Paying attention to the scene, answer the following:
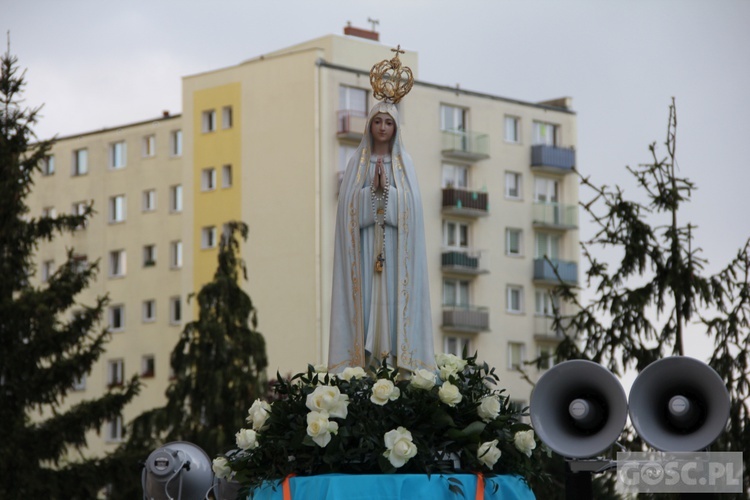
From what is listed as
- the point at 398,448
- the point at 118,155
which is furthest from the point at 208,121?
the point at 398,448

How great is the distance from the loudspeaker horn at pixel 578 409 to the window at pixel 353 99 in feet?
166

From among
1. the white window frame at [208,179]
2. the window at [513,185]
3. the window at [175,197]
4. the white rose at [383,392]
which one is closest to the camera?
the white rose at [383,392]

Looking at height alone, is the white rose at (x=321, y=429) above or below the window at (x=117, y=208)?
below

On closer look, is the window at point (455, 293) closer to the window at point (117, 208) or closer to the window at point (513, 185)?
the window at point (513, 185)

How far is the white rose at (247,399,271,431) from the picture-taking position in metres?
11.7

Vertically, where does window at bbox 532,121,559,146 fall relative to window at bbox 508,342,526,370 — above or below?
above

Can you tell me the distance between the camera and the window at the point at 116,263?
70000 mm

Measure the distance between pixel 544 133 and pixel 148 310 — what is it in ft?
56.6

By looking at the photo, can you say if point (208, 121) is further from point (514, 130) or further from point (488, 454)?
point (488, 454)

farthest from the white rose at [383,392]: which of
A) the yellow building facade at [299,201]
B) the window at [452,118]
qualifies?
the window at [452,118]

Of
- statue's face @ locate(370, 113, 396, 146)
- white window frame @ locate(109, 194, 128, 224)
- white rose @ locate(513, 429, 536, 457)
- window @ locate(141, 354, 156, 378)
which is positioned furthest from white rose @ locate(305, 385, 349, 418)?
white window frame @ locate(109, 194, 128, 224)

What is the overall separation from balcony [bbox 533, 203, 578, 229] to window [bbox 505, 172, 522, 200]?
3.01ft

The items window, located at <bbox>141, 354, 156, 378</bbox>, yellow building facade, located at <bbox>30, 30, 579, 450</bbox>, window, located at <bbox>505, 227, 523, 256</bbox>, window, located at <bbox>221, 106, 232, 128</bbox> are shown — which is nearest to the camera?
yellow building facade, located at <bbox>30, 30, 579, 450</bbox>

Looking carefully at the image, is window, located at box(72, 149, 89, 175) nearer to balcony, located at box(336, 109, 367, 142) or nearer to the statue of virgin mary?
balcony, located at box(336, 109, 367, 142)
